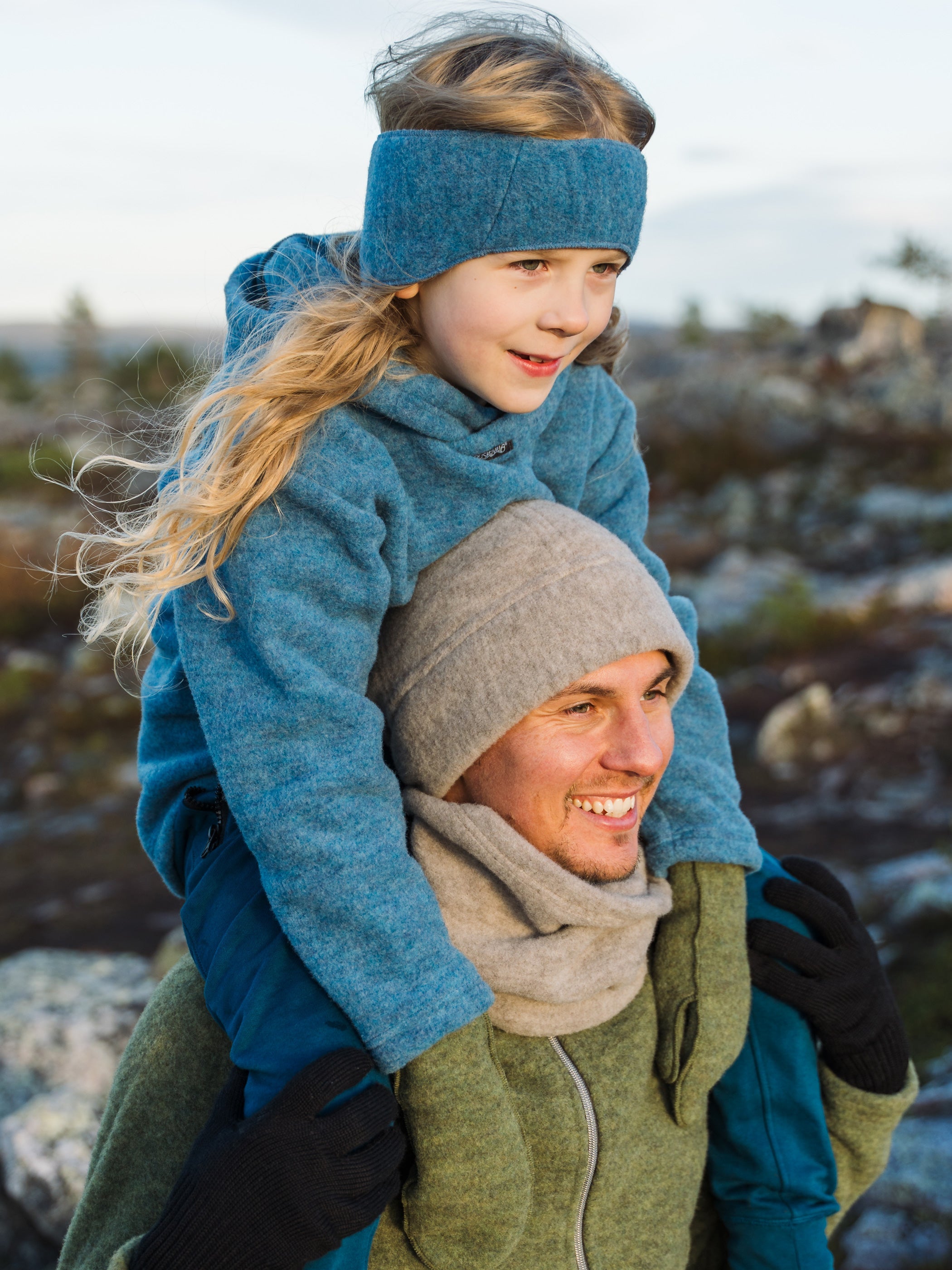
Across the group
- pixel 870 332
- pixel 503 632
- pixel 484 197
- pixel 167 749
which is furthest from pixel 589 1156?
pixel 870 332

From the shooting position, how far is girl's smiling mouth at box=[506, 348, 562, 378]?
6.71 feet

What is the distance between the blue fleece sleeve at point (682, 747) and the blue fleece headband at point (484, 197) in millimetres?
599

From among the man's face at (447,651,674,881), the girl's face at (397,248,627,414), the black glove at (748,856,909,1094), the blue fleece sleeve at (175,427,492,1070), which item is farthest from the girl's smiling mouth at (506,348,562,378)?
the black glove at (748,856,909,1094)

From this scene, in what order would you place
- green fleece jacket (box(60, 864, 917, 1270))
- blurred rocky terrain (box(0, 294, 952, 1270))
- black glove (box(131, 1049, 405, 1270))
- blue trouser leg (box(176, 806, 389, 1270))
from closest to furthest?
black glove (box(131, 1049, 405, 1270)) → blue trouser leg (box(176, 806, 389, 1270)) → green fleece jacket (box(60, 864, 917, 1270)) → blurred rocky terrain (box(0, 294, 952, 1270))

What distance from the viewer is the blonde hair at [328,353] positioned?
1.86 meters

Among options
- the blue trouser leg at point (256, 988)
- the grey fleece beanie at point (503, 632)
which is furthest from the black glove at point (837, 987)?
the blue trouser leg at point (256, 988)

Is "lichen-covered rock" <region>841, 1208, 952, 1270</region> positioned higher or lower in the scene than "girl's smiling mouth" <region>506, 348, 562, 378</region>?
lower

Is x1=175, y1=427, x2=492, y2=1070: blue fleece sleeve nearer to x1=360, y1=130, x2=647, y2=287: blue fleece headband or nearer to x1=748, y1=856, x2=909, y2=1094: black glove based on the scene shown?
x1=360, y1=130, x2=647, y2=287: blue fleece headband

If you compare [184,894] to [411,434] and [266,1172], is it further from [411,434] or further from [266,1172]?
[411,434]

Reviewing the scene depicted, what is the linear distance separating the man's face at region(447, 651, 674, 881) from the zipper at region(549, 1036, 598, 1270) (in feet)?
1.26

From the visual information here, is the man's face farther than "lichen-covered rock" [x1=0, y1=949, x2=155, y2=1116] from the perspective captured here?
No

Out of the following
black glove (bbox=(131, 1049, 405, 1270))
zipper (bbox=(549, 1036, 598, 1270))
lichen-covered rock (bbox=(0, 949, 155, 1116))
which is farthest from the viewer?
lichen-covered rock (bbox=(0, 949, 155, 1116))

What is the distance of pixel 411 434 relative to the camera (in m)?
2.04

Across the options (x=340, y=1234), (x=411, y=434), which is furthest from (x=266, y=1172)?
(x=411, y=434)
